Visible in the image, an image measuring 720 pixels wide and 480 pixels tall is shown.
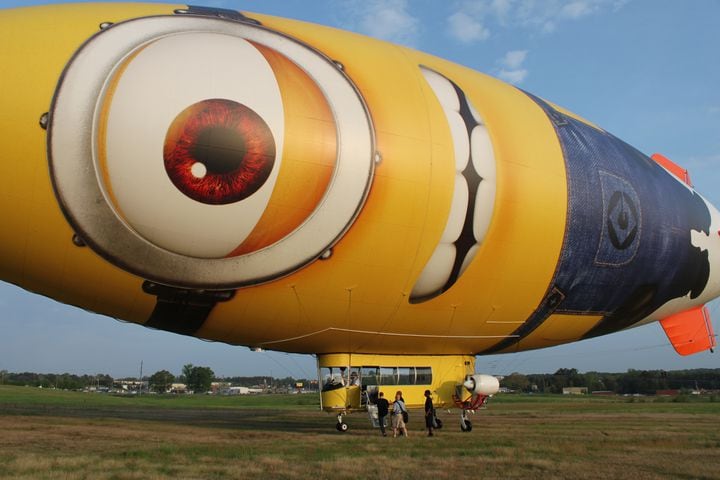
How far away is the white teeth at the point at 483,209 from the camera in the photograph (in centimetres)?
1261

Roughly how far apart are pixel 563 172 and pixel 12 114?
11183mm

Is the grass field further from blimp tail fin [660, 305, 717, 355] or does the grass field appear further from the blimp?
blimp tail fin [660, 305, 717, 355]

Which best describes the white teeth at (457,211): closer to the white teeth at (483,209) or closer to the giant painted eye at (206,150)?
the white teeth at (483,209)

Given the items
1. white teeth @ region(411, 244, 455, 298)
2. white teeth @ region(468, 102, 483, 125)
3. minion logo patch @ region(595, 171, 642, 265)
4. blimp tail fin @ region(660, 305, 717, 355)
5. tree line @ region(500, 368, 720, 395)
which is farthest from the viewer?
tree line @ region(500, 368, 720, 395)

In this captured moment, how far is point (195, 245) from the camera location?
10.6 metres

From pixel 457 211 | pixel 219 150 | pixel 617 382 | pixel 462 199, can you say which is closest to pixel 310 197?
pixel 219 150

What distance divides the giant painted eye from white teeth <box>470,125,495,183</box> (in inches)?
102

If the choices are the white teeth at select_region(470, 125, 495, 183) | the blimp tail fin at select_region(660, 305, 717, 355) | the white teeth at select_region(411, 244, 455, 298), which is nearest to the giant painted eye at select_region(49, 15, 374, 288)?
the white teeth at select_region(411, 244, 455, 298)

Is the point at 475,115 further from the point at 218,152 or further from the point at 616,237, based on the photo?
the point at 218,152

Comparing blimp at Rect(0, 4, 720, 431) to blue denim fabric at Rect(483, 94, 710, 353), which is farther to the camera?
blue denim fabric at Rect(483, 94, 710, 353)

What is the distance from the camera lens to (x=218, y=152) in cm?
1016

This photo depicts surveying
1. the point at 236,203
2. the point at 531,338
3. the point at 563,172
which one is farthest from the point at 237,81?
the point at 531,338

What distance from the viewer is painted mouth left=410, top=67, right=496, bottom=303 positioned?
40.8 ft

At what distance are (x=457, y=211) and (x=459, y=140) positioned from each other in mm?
1487
